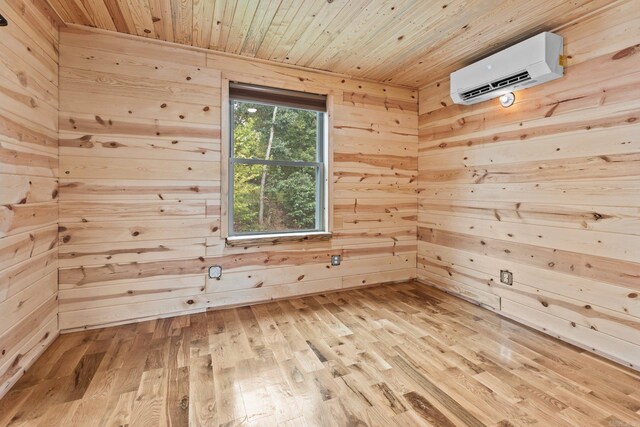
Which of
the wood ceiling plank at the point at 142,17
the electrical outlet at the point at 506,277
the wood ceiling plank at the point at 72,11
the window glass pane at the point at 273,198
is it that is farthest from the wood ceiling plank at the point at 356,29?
the electrical outlet at the point at 506,277

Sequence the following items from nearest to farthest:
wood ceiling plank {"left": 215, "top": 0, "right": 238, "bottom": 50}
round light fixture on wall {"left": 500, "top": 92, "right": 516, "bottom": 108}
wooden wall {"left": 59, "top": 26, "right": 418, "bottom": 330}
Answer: wood ceiling plank {"left": 215, "top": 0, "right": 238, "bottom": 50} → wooden wall {"left": 59, "top": 26, "right": 418, "bottom": 330} → round light fixture on wall {"left": 500, "top": 92, "right": 516, "bottom": 108}

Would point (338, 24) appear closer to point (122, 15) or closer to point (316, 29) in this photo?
point (316, 29)

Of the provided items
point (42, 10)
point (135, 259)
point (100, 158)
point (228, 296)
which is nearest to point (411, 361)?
point (228, 296)

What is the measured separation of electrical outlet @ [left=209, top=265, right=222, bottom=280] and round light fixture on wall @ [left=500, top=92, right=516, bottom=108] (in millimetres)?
2879

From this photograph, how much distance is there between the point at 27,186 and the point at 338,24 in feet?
7.55

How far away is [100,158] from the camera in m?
2.41

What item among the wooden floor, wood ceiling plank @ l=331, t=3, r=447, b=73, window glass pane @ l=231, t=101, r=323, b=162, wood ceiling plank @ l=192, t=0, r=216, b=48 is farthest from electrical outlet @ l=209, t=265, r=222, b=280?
wood ceiling plank @ l=331, t=3, r=447, b=73

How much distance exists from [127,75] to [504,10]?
9.21ft

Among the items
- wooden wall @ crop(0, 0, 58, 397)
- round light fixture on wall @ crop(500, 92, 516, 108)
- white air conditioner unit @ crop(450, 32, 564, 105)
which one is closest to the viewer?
wooden wall @ crop(0, 0, 58, 397)

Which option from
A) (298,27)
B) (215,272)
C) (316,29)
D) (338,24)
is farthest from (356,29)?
(215,272)

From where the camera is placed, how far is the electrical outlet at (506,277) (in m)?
2.69

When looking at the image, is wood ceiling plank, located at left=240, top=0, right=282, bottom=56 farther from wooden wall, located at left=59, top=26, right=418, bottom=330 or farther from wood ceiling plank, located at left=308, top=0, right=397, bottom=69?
wood ceiling plank, located at left=308, top=0, right=397, bottom=69

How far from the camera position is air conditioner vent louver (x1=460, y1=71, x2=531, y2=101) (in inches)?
93.0

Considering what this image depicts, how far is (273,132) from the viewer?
3.08 m
